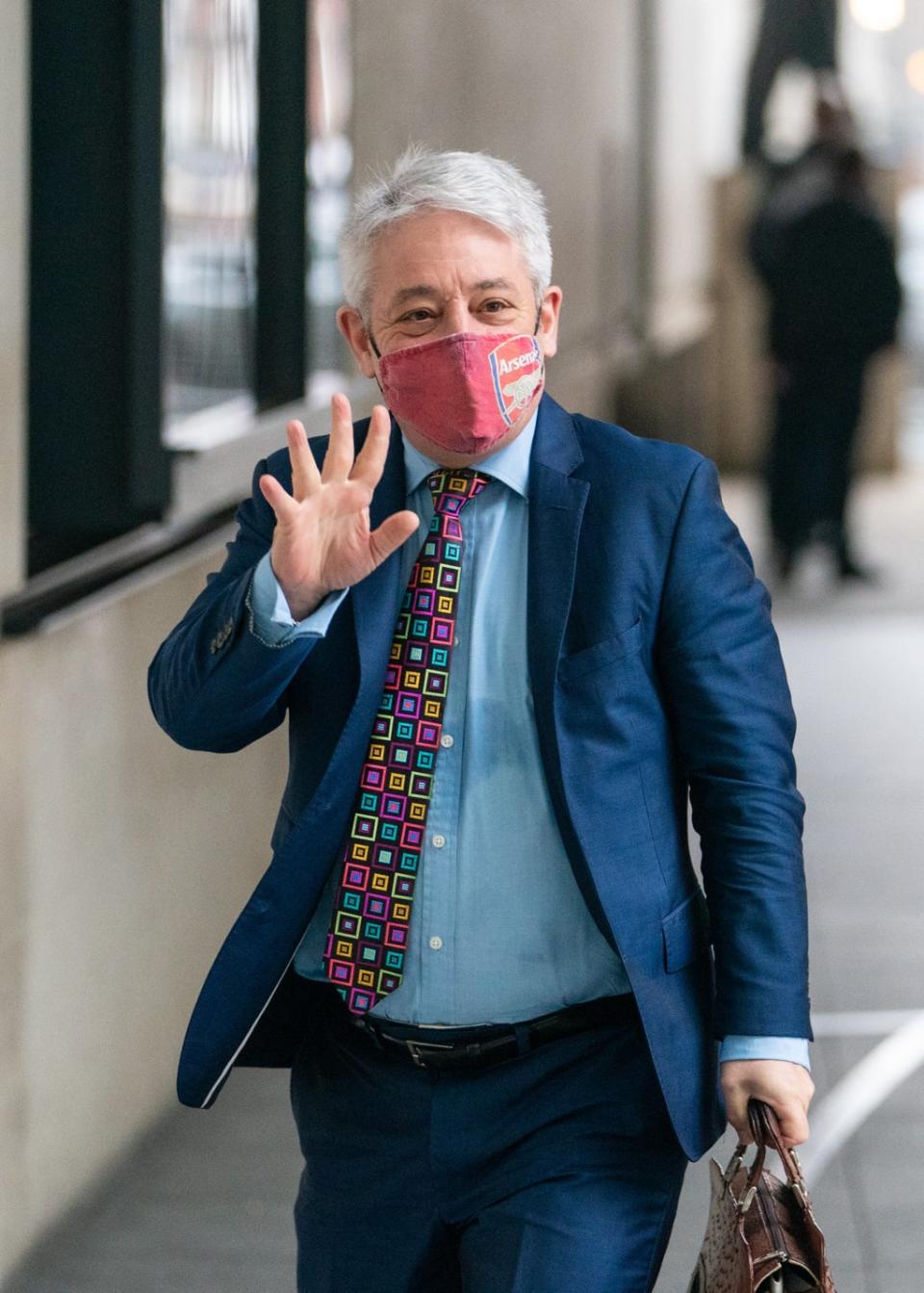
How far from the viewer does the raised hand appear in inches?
83.6

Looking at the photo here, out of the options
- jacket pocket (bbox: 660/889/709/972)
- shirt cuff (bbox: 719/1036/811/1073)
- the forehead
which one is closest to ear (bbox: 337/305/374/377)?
the forehead

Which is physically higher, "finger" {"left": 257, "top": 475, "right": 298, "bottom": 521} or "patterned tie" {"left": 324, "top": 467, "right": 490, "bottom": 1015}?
"finger" {"left": 257, "top": 475, "right": 298, "bottom": 521}

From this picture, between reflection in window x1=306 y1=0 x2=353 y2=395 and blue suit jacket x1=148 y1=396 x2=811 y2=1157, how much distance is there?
3.62 m

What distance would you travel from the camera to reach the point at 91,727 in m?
3.99

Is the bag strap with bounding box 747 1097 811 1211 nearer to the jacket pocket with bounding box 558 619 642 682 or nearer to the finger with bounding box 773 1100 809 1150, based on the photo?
the finger with bounding box 773 1100 809 1150

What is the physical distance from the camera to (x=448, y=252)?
2215mm

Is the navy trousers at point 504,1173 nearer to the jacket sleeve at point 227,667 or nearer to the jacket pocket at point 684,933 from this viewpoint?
the jacket pocket at point 684,933

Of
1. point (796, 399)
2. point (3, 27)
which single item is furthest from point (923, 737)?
point (3, 27)

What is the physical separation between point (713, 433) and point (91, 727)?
41.6ft

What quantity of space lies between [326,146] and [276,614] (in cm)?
426

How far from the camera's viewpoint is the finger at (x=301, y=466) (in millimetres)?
2154

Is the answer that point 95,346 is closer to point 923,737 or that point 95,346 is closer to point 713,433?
point 923,737

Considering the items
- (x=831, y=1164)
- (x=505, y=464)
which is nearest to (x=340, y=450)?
(x=505, y=464)

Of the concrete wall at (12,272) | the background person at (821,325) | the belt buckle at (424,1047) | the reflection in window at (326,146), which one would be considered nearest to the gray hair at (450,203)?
the belt buckle at (424,1047)
